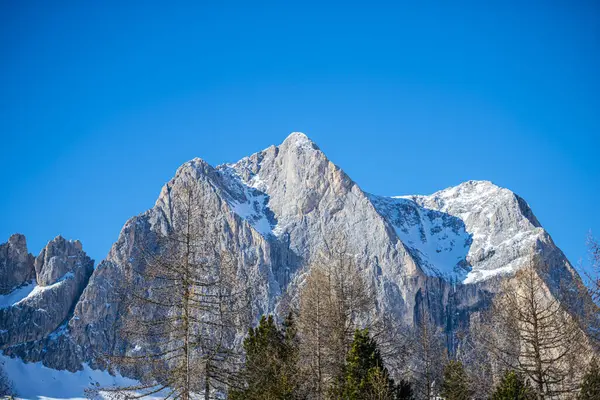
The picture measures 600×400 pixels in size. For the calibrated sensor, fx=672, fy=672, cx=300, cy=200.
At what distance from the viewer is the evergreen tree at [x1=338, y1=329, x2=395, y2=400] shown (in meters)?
27.0

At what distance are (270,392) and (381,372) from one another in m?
4.55

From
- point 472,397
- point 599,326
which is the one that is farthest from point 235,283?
point 472,397

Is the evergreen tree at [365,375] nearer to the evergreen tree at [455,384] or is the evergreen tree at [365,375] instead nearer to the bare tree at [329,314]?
the bare tree at [329,314]

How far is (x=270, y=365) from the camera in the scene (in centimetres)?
3111

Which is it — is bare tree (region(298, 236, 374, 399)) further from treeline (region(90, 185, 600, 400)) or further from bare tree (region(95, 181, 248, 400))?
bare tree (region(95, 181, 248, 400))

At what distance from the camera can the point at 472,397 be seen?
44906 millimetres

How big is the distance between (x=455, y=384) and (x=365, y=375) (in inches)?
606

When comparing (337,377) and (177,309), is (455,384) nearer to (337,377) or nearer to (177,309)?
(337,377)

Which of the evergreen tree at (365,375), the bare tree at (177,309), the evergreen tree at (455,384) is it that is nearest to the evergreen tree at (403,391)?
the evergreen tree at (365,375)

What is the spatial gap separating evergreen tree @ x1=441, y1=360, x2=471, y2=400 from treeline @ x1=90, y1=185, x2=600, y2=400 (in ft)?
0.32

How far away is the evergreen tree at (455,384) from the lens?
1576 inches

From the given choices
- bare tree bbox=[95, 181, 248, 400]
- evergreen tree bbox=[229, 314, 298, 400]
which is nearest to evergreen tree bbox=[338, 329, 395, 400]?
evergreen tree bbox=[229, 314, 298, 400]

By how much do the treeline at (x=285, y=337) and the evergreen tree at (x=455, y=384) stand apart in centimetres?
10

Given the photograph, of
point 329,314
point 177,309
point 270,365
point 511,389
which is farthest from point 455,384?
point 177,309
